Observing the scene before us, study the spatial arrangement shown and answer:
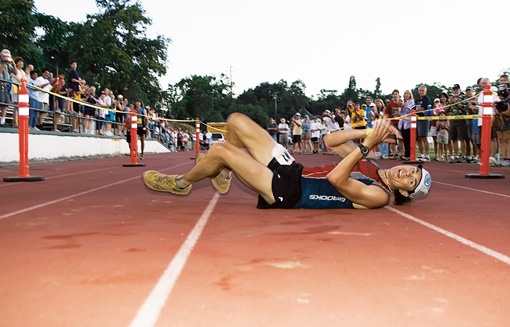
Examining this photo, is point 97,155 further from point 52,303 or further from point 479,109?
point 52,303

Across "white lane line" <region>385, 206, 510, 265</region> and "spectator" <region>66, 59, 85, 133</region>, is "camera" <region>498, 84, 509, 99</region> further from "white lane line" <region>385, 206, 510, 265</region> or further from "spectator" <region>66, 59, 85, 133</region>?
"spectator" <region>66, 59, 85, 133</region>

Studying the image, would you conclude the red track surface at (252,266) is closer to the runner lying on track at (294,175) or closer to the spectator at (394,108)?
the runner lying on track at (294,175)

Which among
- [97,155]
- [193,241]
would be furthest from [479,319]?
[97,155]

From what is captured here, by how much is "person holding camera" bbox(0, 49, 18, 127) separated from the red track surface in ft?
23.7

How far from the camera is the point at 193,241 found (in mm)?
3031

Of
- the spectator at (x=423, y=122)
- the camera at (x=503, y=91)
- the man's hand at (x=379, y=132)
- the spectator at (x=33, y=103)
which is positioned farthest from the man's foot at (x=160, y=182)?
the spectator at (x=423, y=122)

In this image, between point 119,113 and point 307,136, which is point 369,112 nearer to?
point 307,136

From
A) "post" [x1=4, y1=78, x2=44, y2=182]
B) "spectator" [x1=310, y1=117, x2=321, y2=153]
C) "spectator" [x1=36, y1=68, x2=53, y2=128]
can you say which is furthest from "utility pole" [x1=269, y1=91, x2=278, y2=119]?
"post" [x1=4, y1=78, x2=44, y2=182]

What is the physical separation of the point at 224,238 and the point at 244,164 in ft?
3.28

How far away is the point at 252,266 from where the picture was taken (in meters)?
2.45

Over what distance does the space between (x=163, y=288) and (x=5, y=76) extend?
1050 cm

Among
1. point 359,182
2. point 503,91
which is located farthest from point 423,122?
point 359,182

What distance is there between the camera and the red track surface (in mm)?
1816

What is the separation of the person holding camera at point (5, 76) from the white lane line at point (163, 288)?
9035 mm
